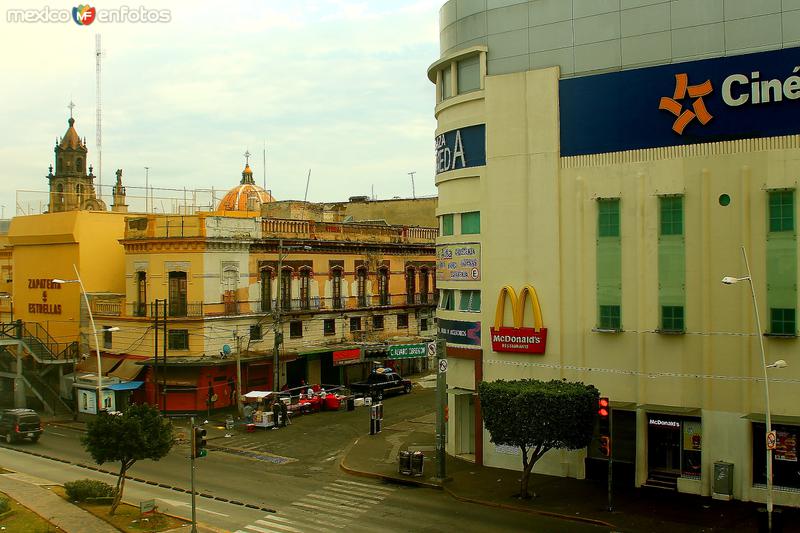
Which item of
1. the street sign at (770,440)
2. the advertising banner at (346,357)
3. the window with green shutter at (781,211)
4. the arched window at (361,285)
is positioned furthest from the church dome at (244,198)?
the street sign at (770,440)

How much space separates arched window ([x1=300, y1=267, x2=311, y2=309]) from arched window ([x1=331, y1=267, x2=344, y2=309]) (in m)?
2.38

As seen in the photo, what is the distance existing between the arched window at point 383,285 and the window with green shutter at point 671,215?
3496cm

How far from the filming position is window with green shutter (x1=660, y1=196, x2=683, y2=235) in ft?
97.8

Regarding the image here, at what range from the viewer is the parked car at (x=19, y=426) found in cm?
3991

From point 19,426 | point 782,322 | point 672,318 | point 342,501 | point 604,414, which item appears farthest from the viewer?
point 19,426

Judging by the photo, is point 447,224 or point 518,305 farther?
point 447,224

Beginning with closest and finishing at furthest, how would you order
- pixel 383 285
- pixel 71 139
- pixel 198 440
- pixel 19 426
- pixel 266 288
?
pixel 198 440, pixel 19 426, pixel 266 288, pixel 383 285, pixel 71 139

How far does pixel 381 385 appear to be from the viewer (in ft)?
174

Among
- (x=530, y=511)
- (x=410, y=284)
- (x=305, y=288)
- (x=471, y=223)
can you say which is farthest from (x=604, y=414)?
(x=410, y=284)

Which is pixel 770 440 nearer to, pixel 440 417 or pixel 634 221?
pixel 634 221

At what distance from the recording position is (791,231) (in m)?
27.8

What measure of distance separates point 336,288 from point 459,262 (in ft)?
82.1

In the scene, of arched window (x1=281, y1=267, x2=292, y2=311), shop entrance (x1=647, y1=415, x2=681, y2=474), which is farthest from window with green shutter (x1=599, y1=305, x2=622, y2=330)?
arched window (x1=281, y1=267, x2=292, y2=311)

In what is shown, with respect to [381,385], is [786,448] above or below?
above
